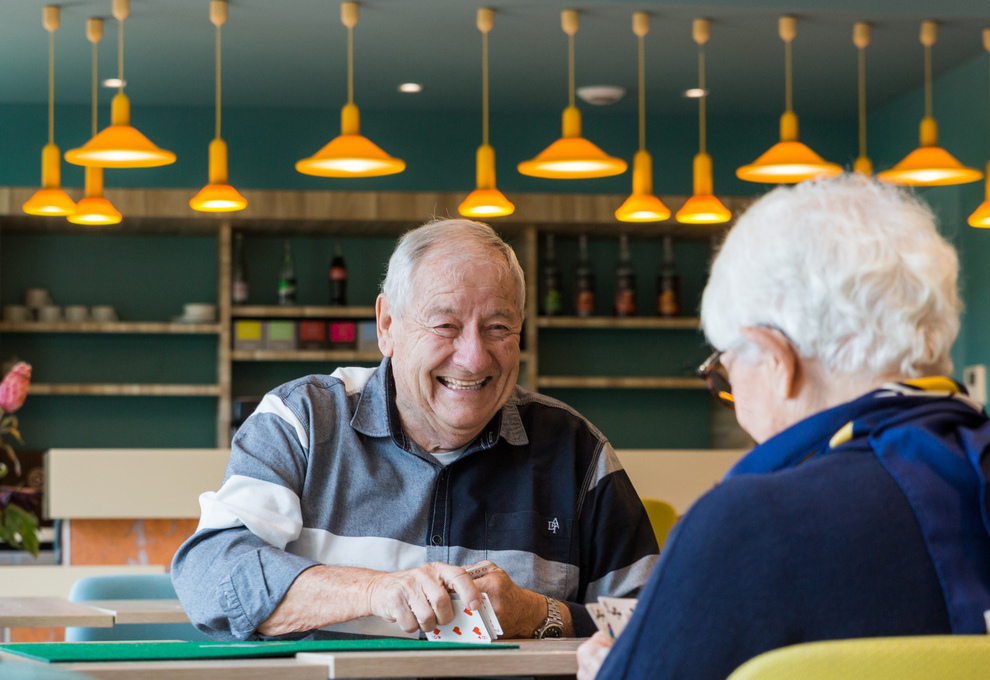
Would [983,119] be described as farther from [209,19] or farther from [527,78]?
[209,19]

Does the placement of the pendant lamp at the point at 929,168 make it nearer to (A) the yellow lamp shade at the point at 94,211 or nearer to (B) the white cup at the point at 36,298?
(A) the yellow lamp shade at the point at 94,211

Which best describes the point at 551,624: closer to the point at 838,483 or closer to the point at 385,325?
the point at 385,325

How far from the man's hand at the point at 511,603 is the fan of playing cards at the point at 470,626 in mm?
56

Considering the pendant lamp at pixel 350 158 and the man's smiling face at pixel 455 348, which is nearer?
the man's smiling face at pixel 455 348

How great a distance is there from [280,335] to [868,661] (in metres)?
5.25

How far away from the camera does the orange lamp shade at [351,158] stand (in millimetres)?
3566

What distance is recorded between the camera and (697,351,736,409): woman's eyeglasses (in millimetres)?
1213

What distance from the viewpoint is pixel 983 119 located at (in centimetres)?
526

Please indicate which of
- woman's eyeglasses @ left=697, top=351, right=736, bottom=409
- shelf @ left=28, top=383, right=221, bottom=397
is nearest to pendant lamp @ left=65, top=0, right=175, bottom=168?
shelf @ left=28, top=383, right=221, bottom=397

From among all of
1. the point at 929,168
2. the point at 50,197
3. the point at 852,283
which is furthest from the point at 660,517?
the point at 50,197

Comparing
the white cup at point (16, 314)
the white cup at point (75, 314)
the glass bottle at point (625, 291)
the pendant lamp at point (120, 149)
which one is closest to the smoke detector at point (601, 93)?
the glass bottle at point (625, 291)

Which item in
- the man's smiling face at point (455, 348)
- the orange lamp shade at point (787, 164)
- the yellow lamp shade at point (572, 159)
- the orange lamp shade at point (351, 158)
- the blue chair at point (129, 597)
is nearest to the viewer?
the man's smiling face at point (455, 348)

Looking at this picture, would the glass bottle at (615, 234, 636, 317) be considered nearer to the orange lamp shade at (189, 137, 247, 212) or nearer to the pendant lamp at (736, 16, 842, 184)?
the pendant lamp at (736, 16, 842, 184)

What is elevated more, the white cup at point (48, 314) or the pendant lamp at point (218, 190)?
the pendant lamp at point (218, 190)
